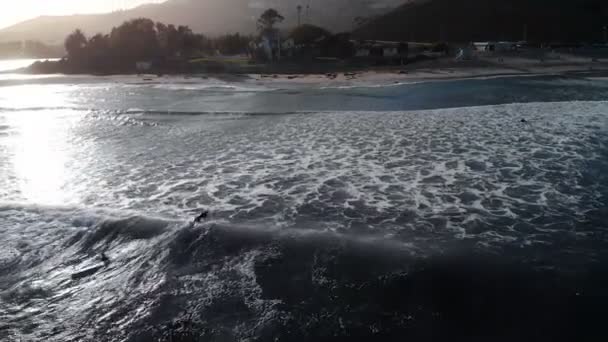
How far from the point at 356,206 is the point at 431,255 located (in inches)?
66.5

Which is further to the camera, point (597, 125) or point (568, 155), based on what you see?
point (597, 125)

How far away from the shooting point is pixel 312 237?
212 inches

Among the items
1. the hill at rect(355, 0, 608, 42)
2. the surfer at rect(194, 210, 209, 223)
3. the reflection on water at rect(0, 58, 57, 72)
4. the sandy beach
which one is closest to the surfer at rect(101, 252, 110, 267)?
the surfer at rect(194, 210, 209, 223)

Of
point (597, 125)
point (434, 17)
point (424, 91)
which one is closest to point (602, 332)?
point (597, 125)

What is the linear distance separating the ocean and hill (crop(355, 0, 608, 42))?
3350 inches

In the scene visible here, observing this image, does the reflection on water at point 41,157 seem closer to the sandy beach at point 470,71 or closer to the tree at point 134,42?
the sandy beach at point 470,71

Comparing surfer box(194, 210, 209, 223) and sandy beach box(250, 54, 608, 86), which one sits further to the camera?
sandy beach box(250, 54, 608, 86)

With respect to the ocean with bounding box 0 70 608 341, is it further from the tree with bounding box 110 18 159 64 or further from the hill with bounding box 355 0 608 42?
the hill with bounding box 355 0 608 42

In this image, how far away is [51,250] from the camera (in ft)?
17.6

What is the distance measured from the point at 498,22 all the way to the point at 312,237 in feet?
317

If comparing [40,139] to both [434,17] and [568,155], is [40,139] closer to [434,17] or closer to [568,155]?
[568,155]

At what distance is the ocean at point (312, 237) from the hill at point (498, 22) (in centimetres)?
8510

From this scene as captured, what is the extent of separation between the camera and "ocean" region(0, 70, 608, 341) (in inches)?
156

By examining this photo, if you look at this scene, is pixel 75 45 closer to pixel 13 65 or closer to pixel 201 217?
pixel 13 65
